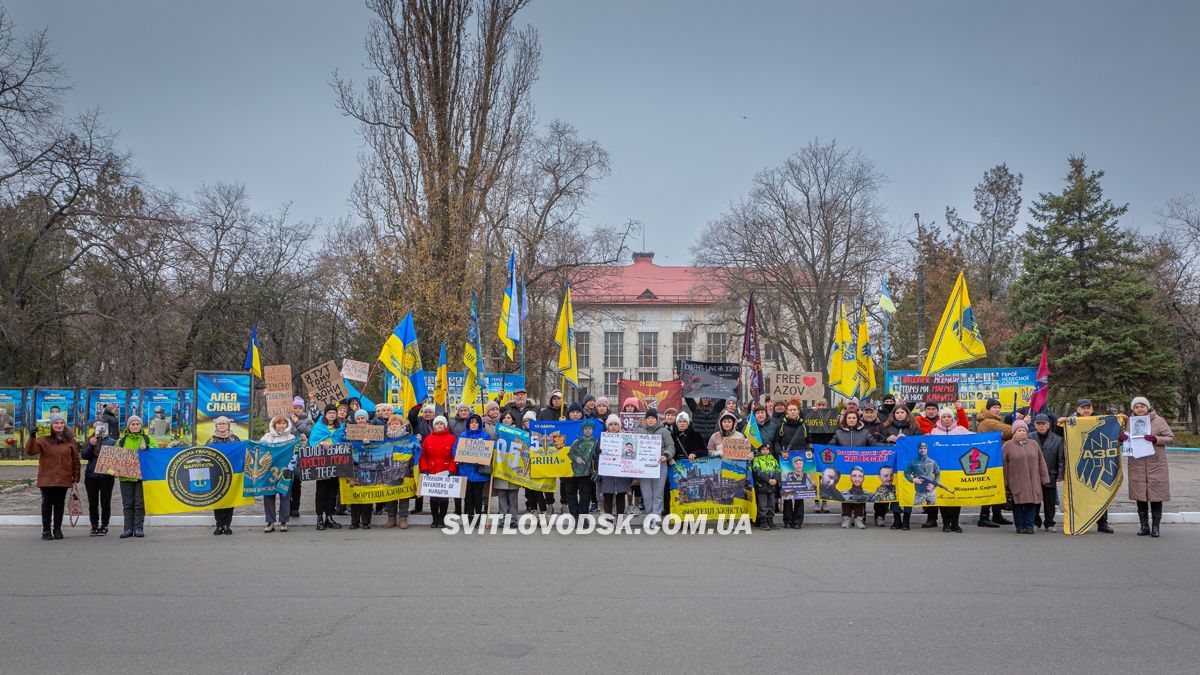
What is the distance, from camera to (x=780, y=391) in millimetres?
Result: 25984

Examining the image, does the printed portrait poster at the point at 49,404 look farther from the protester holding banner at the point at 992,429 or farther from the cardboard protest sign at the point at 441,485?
the protester holding banner at the point at 992,429

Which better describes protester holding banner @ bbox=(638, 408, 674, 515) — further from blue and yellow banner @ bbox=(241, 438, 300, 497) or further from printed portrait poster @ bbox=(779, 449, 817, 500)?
blue and yellow banner @ bbox=(241, 438, 300, 497)

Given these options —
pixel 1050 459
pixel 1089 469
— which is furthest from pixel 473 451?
pixel 1089 469

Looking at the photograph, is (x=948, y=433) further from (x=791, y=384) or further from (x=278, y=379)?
(x=791, y=384)

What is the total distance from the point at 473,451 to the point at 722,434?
3.50 metres

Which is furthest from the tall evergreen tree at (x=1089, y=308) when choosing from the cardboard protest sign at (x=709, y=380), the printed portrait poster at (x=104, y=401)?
the printed portrait poster at (x=104, y=401)

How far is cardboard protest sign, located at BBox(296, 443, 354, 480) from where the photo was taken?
12.9 m

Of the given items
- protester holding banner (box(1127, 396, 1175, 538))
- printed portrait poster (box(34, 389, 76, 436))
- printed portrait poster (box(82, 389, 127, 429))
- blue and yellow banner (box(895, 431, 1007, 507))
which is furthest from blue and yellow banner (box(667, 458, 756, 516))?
printed portrait poster (box(34, 389, 76, 436))

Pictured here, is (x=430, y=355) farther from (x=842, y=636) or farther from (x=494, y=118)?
(x=842, y=636)

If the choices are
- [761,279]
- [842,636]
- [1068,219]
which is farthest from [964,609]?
[761,279]

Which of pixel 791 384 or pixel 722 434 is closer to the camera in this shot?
pixel 722 434

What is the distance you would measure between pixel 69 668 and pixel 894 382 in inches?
834

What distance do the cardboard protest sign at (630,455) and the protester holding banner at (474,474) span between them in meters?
1.66

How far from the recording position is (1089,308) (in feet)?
119
